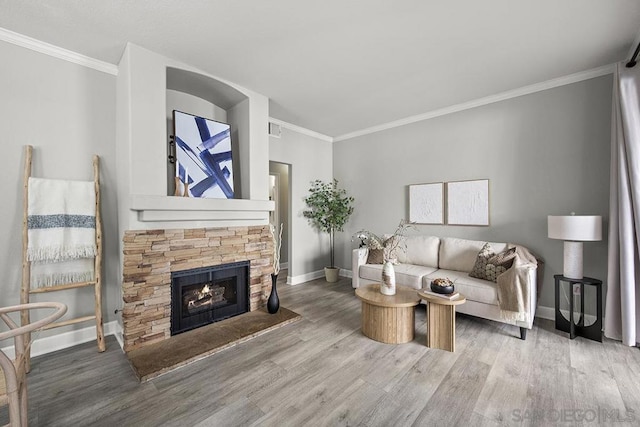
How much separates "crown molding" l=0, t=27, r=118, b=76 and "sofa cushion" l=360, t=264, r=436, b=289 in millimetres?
3768

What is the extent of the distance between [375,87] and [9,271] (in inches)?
158

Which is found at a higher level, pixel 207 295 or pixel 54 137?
pixel 54 137

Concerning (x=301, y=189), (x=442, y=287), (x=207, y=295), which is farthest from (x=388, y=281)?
(x=301, y=189)

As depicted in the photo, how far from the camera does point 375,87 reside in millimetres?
3229

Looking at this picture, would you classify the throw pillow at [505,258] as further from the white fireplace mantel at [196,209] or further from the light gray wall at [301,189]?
the light gray wall at [301,189]

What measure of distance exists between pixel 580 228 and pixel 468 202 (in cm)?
127

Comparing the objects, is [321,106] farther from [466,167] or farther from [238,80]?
[466,167]

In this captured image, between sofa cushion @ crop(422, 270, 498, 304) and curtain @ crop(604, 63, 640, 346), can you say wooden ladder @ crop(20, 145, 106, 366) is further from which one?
Answer: curtain @ crop(604, 63, 640, 346)

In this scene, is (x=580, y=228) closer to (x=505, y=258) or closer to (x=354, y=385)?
(x=505, y=258)

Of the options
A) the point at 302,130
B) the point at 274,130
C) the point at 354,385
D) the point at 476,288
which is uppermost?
the point at 302,130

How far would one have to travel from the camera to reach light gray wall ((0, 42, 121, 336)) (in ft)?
7.44

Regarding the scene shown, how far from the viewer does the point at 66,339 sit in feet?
8.20

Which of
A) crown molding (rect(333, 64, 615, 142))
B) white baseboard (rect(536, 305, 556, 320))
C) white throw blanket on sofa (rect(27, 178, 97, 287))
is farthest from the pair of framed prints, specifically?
white throw blanket on sofa (rect(27, 178, 97, 287))

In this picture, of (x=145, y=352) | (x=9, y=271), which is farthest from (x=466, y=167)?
(x=9, y=271)
